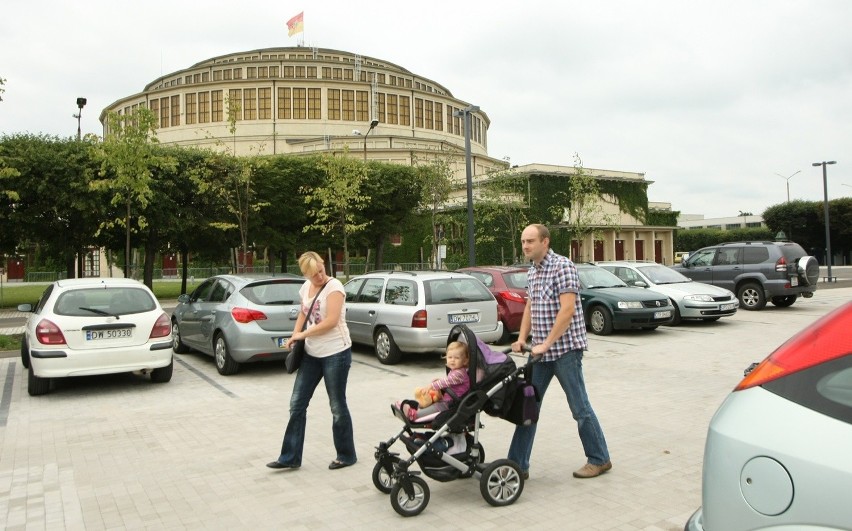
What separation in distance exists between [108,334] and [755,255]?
16.7 m

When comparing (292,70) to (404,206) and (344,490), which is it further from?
(344,490)

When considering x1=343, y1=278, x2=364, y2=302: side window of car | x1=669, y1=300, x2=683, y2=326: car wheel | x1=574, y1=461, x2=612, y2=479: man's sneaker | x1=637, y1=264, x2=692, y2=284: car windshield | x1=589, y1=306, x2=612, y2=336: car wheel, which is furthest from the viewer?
x1=637, y1=264, x2=692, y2=284: car windshield

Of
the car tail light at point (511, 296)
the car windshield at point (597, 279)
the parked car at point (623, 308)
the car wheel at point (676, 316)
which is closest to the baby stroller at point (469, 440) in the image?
the car tail light at point (511, 296)

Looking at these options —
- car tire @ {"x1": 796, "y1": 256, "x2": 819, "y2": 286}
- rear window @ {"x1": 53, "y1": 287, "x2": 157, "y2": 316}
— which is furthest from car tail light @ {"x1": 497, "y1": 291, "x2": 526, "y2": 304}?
car tire @ {"x1": 796, "y1": 256, "x2": 819, "y2": 286}

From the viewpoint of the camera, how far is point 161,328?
925cm

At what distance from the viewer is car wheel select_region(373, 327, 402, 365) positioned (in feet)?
36.3

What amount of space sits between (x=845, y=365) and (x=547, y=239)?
2724 millimetres

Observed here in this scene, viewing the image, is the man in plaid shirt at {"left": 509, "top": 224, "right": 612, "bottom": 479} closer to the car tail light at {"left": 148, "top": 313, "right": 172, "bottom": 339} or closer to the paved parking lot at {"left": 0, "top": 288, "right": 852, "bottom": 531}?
the paved parking lot at {"left": 0, "top": 288, "right": 852, "bottom": 531}

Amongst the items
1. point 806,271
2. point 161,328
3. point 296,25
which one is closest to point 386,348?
point 161,328

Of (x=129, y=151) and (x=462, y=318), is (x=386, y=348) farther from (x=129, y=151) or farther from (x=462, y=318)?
(x=129, y=151)

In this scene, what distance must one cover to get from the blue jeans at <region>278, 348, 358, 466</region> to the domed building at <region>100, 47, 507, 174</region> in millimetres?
63256

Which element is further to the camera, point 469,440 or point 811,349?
point 469,440

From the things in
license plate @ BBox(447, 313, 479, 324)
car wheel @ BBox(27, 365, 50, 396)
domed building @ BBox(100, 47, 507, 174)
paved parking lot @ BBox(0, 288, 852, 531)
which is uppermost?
domed building @ BBox(100, 47, 507, 174)

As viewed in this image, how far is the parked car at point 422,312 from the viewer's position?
10672mm
